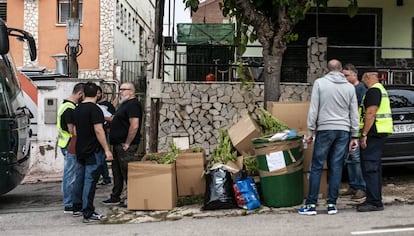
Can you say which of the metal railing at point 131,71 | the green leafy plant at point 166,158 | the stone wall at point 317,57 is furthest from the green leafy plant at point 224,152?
the metal railing at point 131,71

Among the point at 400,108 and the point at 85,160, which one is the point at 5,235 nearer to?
the point at 85,160

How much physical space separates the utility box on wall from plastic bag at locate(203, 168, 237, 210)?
5.97m

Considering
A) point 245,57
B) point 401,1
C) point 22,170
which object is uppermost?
point 401,1

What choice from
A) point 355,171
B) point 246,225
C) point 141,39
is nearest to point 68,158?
point 246,225

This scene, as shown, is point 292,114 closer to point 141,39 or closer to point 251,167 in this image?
point 251,167

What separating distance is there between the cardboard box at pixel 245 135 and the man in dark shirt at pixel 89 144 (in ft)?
5.80

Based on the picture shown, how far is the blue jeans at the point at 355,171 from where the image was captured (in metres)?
7.46

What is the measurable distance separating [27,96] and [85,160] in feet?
19.4

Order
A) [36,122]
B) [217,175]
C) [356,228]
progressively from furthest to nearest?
Answer: [36,122], [217,175], [356,228]

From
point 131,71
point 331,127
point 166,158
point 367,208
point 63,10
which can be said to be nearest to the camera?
point 331,127

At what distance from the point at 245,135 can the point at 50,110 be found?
601 centimetres

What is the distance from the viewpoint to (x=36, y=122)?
1191 cm

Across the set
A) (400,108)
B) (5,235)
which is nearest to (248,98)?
(400,108)

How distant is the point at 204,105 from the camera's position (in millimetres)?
12156
